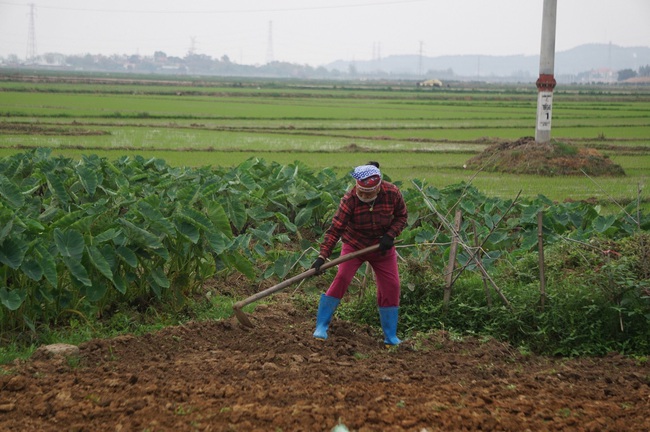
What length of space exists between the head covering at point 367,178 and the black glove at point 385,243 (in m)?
0.38

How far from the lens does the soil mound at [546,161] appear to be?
19.7m

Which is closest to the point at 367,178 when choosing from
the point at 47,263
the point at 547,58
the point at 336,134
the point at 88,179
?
the point at 47,263

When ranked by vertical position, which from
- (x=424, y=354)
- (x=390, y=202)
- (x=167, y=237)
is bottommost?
(x=424, y=354)

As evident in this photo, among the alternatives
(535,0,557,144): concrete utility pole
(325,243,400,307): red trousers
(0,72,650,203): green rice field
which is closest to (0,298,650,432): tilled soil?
(325,243,400,307): red trousers

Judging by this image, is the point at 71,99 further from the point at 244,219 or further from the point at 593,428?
the point at 593,428

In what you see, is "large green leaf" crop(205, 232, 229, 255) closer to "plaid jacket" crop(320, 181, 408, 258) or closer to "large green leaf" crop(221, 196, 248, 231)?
"plaid jacket" crop(320, 181, 408, 258)

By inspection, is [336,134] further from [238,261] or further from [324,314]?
[324,314]

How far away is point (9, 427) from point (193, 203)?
14.3 feet

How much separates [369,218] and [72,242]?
2373mm

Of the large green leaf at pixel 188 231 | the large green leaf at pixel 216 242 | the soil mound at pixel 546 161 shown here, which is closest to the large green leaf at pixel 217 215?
the large green leaf at pixel 216 242

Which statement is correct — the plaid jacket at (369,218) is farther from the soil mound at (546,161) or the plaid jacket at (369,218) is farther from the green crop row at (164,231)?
the soil mound at (546,161)

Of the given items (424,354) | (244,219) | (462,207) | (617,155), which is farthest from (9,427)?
(617,155)

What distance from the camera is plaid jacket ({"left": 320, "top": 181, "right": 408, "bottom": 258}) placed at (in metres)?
6.55

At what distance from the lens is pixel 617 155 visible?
23.9 meters
